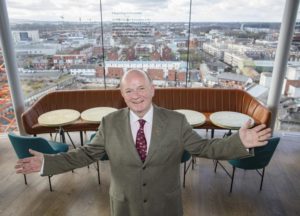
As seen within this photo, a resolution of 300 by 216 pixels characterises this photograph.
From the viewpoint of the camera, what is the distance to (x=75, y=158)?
138 cm

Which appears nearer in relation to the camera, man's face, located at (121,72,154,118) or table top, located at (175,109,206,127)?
man's face, located at (121,72,154,118)

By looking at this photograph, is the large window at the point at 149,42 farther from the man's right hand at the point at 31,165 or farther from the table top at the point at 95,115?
the man's right hand at the point at 31,165

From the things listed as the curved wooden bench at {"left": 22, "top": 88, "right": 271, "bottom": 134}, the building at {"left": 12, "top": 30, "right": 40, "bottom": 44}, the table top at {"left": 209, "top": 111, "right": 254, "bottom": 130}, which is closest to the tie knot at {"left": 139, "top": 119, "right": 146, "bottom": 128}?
the table top at {"left": 209, "top": 111, "right": 254, "bottom": 130}

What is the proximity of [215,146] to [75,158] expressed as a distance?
0.83 meters

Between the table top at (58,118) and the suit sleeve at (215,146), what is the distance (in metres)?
2.43

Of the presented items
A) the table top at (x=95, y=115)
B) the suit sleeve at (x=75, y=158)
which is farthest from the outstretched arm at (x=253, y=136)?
the table top at (x=95, y=115)

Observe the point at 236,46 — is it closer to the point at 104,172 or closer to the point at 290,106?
the point at 290,106

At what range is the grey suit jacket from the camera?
1.29 metres

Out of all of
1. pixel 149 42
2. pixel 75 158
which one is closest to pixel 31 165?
pixel 75 158

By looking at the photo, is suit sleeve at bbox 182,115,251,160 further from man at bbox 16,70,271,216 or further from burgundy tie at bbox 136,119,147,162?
burgundy tie at bbox 136,119,147,162

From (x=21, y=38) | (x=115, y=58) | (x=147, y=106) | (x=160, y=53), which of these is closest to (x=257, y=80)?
(x=160, y=53)

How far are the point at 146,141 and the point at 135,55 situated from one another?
3.42m

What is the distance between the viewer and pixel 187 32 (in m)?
4.23

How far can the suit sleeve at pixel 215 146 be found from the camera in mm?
1240
